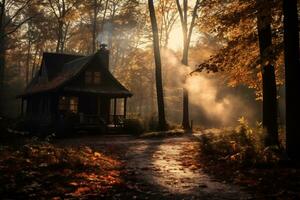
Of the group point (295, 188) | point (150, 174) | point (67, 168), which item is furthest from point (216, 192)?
point (67, 168)

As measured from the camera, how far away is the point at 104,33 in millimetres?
57188

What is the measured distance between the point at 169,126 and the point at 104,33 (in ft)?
101

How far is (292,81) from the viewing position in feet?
39.4

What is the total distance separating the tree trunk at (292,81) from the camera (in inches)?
470

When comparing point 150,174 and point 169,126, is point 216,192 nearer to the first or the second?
point 150,174

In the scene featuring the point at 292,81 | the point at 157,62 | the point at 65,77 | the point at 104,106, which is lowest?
the point at 104,106

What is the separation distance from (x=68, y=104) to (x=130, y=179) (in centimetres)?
2403

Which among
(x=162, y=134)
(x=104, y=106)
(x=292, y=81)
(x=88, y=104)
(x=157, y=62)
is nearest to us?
(x=292, y=81)

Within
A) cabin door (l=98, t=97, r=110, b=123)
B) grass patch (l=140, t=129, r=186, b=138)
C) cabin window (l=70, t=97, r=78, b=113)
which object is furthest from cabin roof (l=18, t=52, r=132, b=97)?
grass patch (l=140, t=129, r=186, b=138)

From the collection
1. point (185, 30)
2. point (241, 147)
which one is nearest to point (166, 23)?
point (185, 30)

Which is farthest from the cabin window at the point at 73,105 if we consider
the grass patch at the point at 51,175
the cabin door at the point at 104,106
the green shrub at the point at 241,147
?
the grass patch at the point at 51,175

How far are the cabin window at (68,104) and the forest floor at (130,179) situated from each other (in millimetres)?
20290

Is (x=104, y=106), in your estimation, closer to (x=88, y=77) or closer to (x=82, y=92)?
(x=88, y=77)

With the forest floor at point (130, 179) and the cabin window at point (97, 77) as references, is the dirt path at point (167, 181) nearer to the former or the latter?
the forest floor at point (130, 179)
